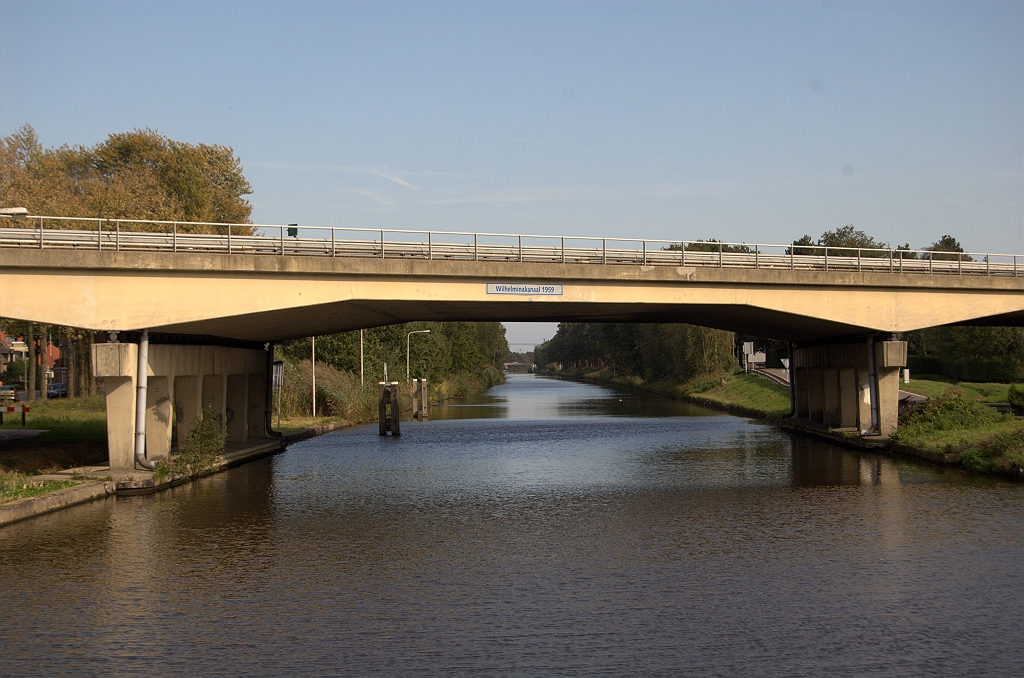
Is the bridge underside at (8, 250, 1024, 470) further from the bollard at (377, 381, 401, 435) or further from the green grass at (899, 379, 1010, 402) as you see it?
the green grass at (899, 379, 1010, 402)

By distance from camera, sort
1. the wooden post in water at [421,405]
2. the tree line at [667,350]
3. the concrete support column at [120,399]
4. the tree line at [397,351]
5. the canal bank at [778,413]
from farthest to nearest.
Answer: the tree line at [667,350] < the tree line at [397,351] < the wooden post in water at [421,405] < the canal bank at [778,413] < the concrete support column at [120,399]

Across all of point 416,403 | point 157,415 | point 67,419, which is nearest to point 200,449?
point 157,415

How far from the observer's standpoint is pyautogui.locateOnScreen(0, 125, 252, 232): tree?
163ft

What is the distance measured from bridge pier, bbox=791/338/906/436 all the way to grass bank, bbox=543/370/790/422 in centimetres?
715

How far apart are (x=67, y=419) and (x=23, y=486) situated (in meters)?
23.6

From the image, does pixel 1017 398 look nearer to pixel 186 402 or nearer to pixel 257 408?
pixel 257 408

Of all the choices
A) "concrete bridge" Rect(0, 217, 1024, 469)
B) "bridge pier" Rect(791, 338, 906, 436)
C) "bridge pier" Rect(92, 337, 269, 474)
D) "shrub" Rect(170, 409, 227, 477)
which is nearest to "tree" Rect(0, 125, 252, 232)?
"concrete bridge" Rect(0, 217, 1024, 469)

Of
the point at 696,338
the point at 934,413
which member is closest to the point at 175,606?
the point at 934,413

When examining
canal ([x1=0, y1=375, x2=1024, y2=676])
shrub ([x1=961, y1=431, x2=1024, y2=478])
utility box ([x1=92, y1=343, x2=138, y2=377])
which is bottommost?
canal ([x1=0, y1=375, x2=1024, y2=676])

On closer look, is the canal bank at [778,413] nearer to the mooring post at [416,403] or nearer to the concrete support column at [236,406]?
the mooring post at [416,403]

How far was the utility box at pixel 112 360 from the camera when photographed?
85.1ft

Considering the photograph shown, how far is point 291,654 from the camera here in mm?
11516

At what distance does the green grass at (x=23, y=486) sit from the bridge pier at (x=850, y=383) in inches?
1124

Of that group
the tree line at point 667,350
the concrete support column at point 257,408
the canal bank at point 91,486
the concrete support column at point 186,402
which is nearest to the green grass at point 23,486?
the canal bank at point 91,486
